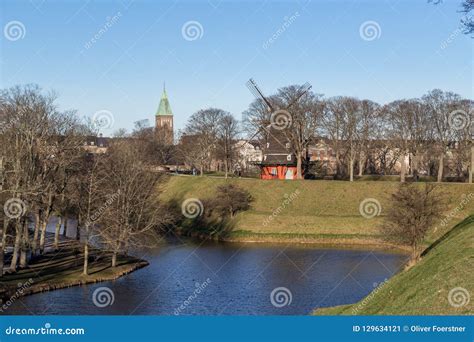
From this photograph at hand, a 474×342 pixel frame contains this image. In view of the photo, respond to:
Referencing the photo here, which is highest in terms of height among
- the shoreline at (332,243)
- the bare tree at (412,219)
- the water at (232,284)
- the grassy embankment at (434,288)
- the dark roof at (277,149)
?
the dark roof at (277,149)

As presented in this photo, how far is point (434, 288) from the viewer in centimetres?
2117

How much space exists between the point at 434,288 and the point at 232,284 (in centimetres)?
1977

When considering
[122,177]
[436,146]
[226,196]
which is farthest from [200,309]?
[436,146]

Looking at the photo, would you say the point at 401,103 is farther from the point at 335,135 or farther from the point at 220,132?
the point at 220,132

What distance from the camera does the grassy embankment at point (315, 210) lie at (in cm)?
6062

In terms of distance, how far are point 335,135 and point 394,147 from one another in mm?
8560

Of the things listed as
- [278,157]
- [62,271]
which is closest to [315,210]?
[278,157]

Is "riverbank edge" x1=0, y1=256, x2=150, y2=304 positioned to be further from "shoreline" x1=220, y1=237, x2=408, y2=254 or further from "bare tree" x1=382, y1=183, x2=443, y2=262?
"bare tree" x1=382, y1=183, x2=443, y2=262

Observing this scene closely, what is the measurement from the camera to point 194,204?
73.4m

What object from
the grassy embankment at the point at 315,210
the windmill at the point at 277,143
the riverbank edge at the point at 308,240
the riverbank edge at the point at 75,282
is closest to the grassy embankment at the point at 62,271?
the riverbank edge at the point at 75,282

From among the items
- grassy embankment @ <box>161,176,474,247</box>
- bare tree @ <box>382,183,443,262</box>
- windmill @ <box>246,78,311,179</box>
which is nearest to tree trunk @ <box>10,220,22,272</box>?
bare tree @ <box>382,183,443,262</box>

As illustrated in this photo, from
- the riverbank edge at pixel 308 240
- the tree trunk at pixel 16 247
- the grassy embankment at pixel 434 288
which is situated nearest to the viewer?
the grassy embankment at pixel 434 288

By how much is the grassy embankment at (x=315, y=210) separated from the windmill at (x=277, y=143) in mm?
6208

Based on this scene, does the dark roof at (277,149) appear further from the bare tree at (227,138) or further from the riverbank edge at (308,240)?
the riverbank edge at (308,240)
